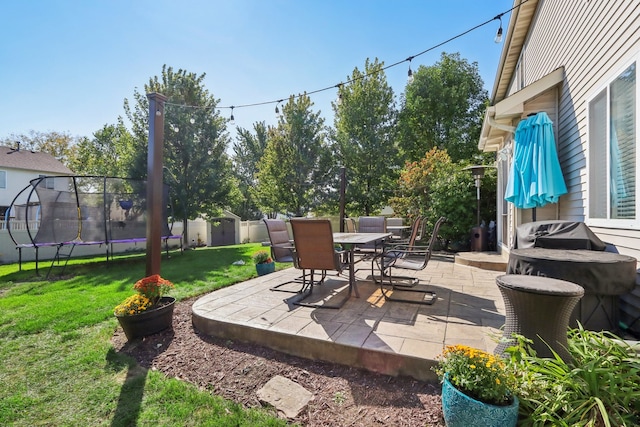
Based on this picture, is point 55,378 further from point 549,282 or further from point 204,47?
point 204,47

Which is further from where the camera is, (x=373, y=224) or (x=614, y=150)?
(x=373, y=224)

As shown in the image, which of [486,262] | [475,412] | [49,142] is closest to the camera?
[475,412]

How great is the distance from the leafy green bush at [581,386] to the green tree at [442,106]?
55.2 feet

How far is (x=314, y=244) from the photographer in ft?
10.5

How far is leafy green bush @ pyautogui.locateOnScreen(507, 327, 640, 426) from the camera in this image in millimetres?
1310

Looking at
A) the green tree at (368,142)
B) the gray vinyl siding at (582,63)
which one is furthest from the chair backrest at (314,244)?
the green tree at (368,142)

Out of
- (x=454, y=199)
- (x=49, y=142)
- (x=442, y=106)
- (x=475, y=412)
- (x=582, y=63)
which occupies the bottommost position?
(x=475, y=412)

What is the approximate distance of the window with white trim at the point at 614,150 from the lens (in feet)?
7.89

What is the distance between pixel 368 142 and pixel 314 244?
12303 millimetres

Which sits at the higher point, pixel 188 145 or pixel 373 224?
pixel 188 145

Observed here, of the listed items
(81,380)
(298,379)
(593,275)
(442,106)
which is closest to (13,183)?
(81,380)

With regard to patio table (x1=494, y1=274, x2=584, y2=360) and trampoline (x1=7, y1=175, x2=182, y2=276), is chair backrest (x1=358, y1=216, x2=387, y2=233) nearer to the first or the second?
patio table (x1=494, y1=274, x2=584, y2=360)

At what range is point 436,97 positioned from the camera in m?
17.8

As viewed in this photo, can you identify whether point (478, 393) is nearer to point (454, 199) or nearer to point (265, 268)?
point (265, 268)
